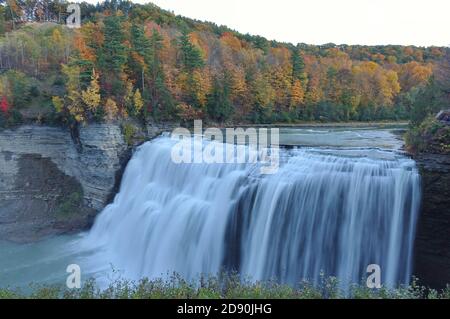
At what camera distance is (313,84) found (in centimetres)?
3731

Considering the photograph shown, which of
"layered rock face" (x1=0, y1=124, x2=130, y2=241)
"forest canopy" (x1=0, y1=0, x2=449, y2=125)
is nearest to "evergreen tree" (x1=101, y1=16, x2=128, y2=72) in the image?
"forest canopy" (x1=0, y1=0, x2=449, y2=125)

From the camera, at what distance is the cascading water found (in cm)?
Result: 1179

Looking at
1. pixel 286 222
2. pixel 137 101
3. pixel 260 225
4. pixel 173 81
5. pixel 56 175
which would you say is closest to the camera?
pixel 286 222

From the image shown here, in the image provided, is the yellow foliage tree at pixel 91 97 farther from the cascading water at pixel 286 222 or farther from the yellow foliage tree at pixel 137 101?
the cascading water at pixel 286 222

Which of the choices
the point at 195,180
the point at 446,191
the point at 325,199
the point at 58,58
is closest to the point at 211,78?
the point at 58,58

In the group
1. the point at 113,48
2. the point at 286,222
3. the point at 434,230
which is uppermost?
the point at 113,48

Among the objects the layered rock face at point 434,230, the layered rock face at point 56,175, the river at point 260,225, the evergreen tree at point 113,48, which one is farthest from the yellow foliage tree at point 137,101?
the layered rock face at point 434,230

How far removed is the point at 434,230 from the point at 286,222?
14.9ft

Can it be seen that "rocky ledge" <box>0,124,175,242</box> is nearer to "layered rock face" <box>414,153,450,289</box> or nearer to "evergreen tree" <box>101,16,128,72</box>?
"evergreen tree" <box>101,16,128,72</box>

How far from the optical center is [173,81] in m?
29.3

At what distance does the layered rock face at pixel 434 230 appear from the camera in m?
10.8

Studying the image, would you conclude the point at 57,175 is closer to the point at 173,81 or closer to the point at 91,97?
the point at 91,97

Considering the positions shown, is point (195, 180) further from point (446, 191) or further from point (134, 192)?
point (446, 191)

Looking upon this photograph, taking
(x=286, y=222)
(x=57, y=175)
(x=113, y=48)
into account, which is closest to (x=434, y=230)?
(x=286, y=222)
